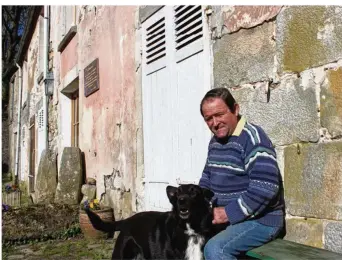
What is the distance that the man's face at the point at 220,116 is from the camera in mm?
2832

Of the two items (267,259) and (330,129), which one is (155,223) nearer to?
(267,259)

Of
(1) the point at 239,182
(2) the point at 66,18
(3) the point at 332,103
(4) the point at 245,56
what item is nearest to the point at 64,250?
(4) the point at 245,56

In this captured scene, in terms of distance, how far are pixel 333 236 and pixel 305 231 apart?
231 millimetres

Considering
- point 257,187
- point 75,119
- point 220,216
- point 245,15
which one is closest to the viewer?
point 257,187

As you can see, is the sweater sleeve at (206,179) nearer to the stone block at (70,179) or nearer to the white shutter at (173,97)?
the white shutter at (173,97)

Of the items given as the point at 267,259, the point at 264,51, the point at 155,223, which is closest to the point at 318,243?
the point at 267,259

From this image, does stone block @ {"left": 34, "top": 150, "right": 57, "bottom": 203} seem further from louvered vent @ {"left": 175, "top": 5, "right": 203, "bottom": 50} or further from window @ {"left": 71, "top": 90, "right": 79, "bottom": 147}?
louvered vent @ {"left": 175, "top": 5, "right": 203, "bottom": 50}

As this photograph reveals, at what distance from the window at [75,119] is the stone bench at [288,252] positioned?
708cm

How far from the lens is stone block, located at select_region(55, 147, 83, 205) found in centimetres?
802

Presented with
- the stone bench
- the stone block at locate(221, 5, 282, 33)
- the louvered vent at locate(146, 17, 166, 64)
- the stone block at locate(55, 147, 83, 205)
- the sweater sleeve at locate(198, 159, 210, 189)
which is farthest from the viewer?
the stone block at locate(55, 147, 83, 205)

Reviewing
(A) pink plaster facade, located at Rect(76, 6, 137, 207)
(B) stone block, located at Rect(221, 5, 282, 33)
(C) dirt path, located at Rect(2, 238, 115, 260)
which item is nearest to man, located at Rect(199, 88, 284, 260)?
(B) stone block, located at Rect(221, 5, 282, 33)

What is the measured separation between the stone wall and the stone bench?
184mm

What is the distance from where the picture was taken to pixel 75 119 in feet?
32.4

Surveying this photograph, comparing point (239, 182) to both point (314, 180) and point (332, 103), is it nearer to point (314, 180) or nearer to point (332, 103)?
point (314, 180)
